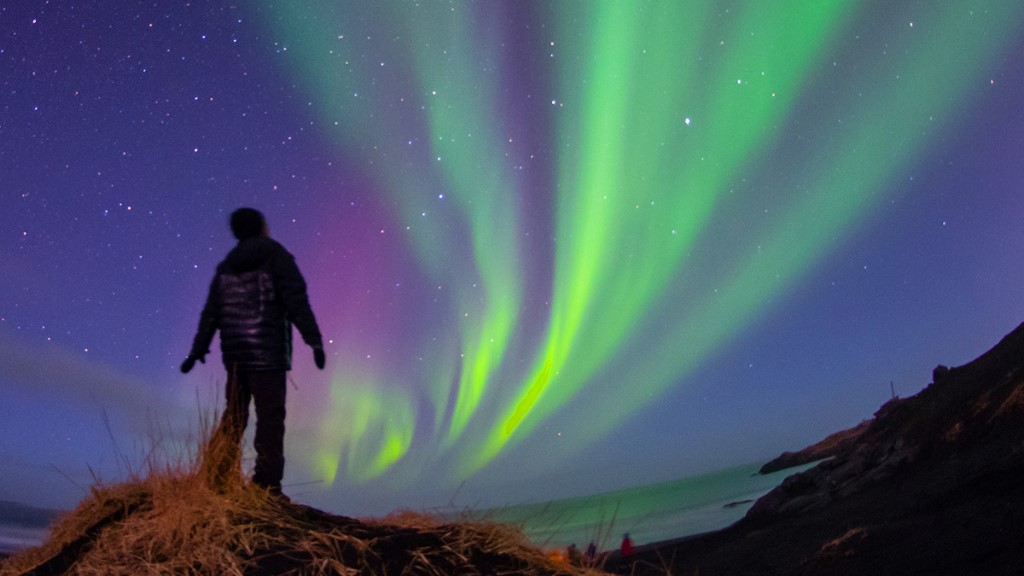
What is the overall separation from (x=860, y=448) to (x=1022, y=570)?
556 inches

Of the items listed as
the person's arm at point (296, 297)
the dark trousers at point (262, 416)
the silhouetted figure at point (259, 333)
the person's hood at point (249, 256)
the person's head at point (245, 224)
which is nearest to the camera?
the dark trousers at point (262, 416)

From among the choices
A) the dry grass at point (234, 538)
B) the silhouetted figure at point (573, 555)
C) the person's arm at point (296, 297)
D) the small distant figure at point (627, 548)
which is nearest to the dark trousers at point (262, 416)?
the dry grass at point (234, 538)

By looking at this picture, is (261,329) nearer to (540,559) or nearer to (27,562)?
(27,562)

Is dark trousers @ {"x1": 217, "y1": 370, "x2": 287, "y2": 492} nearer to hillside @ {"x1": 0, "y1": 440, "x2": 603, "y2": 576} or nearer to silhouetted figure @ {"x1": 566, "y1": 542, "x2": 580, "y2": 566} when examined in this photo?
hillside @ {"x1": 0, "y1": 440, "x2": 603, "y2": 576}

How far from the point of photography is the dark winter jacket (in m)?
4.86

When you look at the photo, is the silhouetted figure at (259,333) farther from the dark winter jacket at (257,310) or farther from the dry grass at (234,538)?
the dry grass at (234,538)

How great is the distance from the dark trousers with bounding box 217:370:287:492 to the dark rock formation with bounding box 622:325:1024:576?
10.8 feet

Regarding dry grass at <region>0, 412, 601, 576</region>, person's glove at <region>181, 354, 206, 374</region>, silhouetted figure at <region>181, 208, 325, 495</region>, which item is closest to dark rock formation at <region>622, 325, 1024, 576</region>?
dry grass at <region>0, 412, 601, 576</region>

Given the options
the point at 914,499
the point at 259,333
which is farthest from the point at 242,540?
the point at 914,499

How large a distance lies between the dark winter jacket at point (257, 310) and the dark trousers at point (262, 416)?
0.09 metres

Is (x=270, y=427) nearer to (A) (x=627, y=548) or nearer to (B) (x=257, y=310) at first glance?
(B) (x=257, y=310)

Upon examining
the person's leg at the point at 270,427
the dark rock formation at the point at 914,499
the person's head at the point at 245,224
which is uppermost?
the person's head at the point at 245,224

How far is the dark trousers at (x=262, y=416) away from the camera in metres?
4.57

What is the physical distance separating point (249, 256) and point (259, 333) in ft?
1.91
